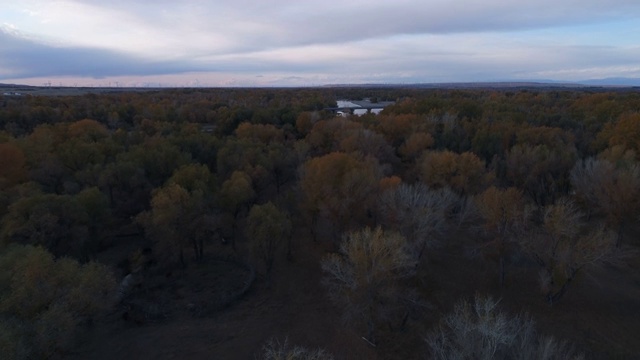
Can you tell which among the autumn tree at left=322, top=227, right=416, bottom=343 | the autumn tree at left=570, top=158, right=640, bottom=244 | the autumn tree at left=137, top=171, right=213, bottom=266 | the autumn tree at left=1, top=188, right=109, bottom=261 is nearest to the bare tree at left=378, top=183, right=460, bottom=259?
the autumn tree at left=322, top=227, right=416, bottom=343

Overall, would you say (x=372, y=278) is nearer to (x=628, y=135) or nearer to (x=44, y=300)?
(x=44, y=300)

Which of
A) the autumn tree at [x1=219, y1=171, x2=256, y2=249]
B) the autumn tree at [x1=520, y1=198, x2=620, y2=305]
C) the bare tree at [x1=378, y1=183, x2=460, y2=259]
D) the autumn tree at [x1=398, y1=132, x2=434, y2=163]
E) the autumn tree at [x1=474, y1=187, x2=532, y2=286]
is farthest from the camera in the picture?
the autumn tree at [x1=398, y1=132, x2=434, y2=163]

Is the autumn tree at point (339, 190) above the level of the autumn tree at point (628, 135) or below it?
below

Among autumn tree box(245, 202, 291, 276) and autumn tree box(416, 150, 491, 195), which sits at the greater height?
autumn tree box(416, 150, 491, 195)

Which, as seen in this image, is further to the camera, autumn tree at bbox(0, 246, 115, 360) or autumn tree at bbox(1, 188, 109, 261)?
autumn tree at bbox(1, 188, 109, 261)

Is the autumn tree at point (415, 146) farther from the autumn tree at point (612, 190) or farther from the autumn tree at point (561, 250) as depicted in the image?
the autumn tree at point (561, 250)

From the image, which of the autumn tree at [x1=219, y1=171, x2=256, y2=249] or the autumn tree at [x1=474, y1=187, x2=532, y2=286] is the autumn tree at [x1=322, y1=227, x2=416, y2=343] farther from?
the autumn tree at [x1=219, y1=171, x2=256, y2=249]

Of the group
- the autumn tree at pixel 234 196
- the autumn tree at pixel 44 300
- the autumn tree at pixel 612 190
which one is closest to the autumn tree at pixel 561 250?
the autumn tree at pixel 612 190
